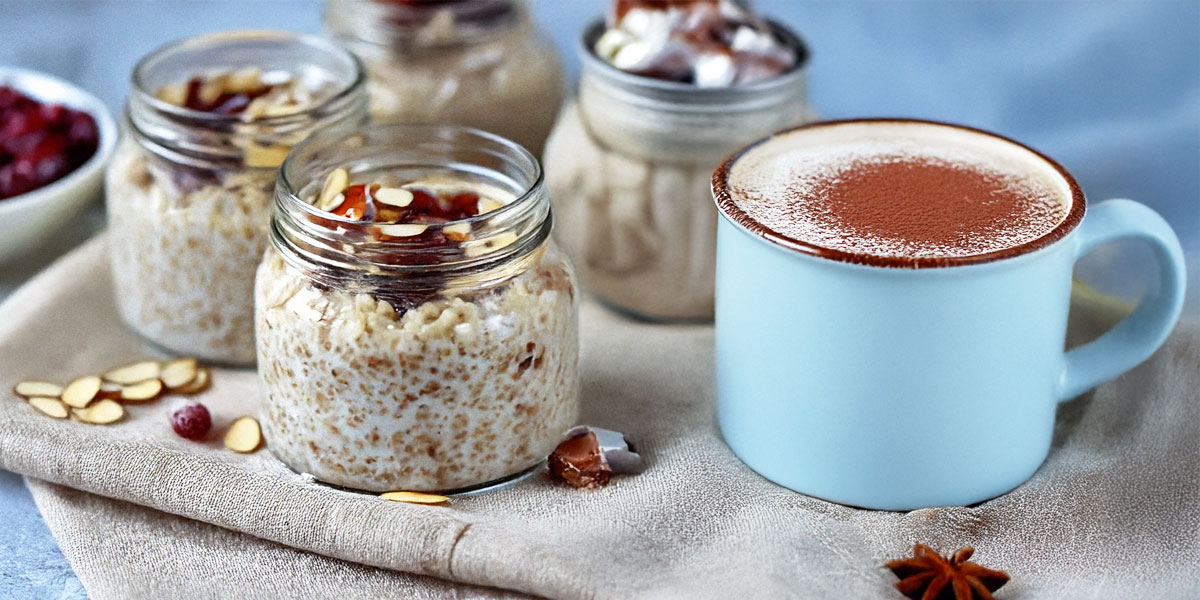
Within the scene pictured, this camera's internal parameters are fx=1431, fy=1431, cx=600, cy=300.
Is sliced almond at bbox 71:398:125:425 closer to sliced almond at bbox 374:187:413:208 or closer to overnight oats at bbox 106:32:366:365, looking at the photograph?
overnight oats at bbox 106:32:366:365

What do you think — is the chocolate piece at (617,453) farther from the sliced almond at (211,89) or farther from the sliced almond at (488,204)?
the sliced almond at (211,89)

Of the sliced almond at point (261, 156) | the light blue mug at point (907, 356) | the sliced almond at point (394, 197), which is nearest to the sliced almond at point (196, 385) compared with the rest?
the sliced almond at point (261, 156)

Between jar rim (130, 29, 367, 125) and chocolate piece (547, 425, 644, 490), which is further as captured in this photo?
jar rim (130, 29, 367, 125)

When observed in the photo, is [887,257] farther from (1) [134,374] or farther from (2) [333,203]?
(1) [134,374]

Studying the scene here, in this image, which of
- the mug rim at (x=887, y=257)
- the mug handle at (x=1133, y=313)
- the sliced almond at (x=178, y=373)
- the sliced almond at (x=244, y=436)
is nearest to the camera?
the mug rim at (x=887, y=257)

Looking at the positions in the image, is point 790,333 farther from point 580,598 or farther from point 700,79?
point 700,79

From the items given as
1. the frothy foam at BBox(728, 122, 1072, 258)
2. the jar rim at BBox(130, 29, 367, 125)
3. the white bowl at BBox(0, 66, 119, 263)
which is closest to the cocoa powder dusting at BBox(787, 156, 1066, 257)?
the frothy foam at BBox(728, 122, 1072, 258)

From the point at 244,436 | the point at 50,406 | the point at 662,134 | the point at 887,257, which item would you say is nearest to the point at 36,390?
the point at 50,406
